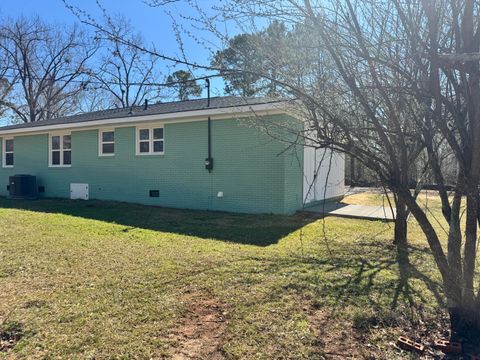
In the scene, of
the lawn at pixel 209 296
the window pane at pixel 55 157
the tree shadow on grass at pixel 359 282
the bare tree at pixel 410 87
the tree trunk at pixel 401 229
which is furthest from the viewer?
the window pane at pixel 55 157

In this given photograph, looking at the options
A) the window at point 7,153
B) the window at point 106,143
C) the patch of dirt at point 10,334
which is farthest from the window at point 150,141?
the patch of dirt at point 10,334

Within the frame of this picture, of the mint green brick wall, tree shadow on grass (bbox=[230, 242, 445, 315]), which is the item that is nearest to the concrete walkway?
the mint green brick wall

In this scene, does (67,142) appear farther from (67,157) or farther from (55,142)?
(55,142)

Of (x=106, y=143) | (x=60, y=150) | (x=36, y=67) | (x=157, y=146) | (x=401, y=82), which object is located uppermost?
(x=36, y=67)

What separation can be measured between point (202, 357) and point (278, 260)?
8.67 feet

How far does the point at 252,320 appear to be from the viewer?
125 inches

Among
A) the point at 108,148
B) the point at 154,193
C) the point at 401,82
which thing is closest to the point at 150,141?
the point at 154,193

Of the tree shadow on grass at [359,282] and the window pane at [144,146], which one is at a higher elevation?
the window pane at [144,146]

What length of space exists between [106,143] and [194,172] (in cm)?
404

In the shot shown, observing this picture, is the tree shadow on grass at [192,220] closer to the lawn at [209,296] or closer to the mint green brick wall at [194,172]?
the lawn at [209,296]

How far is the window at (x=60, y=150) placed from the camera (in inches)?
546

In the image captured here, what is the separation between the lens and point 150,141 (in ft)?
38.8

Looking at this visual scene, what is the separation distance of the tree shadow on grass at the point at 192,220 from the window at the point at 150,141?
1.83 meters

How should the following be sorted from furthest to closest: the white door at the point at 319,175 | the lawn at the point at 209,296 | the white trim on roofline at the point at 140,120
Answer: the white door at the point at 319,175, the white trim on roofline at the point at 140,120, the lawn at the point at 209,296
